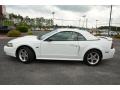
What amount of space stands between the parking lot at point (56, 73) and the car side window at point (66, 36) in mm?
1014

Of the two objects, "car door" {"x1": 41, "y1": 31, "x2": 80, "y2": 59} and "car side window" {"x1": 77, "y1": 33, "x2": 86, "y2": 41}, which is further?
"car side window" {"x1": 77, "y1": 33, "x2": 86, "y2": 41}

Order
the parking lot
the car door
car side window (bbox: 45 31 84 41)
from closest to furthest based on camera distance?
the parking lot → the car door → car side window (bbox: 45 31 84 41)

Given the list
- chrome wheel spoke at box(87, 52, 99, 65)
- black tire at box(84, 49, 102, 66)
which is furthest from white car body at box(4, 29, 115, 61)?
chrome wheel spoke at box(87, 52, 99, 65)

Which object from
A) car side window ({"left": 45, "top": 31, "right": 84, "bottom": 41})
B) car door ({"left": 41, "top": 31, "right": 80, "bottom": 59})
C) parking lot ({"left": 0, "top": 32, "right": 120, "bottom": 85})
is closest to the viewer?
parking lot ({"left": 0, "top": 32, "right": 120, "bottom": 85})

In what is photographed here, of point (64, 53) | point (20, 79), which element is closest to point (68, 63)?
point (64, 53)

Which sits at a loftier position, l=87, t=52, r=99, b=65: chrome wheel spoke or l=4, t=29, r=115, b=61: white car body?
l=4, t=29, r=115, b=61: white car body

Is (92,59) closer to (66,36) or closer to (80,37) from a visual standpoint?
(80,37)

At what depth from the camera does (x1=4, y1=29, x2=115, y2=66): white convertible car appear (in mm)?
6105

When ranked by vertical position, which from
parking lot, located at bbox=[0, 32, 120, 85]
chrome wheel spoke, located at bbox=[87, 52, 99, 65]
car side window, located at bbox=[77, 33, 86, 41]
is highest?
car side window, located at bbox=[77, 33, 86, 41]

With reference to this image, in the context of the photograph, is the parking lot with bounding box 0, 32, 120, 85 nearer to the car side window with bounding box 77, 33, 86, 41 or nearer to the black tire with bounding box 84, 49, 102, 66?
the black tire with bounding box 84, 49, 102, 66

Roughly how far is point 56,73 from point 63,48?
125cm

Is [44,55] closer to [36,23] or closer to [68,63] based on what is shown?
[68,63]

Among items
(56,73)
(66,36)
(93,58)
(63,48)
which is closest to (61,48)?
(63,48)

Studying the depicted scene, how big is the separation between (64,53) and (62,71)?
0.92 metres
